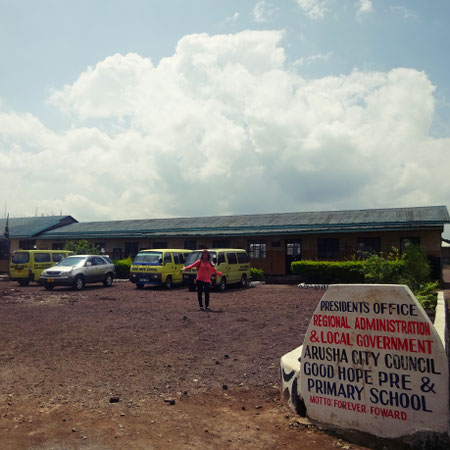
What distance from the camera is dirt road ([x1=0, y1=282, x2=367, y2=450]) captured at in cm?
371

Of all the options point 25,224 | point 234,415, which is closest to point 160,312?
point 234,415

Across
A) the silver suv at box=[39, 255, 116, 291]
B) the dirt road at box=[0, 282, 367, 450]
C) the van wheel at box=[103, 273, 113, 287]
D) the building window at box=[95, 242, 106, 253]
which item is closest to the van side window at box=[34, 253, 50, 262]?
the silver suv at box=[39, 255, 116, 291]

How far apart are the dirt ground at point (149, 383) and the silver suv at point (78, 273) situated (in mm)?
7666

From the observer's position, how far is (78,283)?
60.1ft

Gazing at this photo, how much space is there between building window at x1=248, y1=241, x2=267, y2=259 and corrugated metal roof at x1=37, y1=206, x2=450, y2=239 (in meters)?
0.83

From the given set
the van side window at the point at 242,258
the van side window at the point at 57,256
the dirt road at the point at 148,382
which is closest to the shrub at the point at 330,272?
the van side window at the point at 242,258

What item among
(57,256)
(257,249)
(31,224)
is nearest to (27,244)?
(31,224)

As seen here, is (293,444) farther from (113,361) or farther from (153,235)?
(153,235)

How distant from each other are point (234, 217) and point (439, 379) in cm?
2774

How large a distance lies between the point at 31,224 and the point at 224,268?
24.6 metres

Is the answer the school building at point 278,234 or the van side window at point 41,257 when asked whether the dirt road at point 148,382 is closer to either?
the van side window at point 41,257

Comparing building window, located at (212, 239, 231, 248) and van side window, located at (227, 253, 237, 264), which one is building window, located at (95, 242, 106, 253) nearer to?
building window, located at (212, 239, 231, 248)

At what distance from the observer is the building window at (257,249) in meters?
25.5

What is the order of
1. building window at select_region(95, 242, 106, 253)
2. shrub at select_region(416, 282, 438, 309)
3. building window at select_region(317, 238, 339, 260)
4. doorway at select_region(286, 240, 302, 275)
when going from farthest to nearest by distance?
building window at select_region(95, 242, 106, 253) → doorway at select_region(286, 240, 302, 275) → building window at select_region(317, 238, 339, 260) → shrub at select_region(416, 282, 438, 309)
